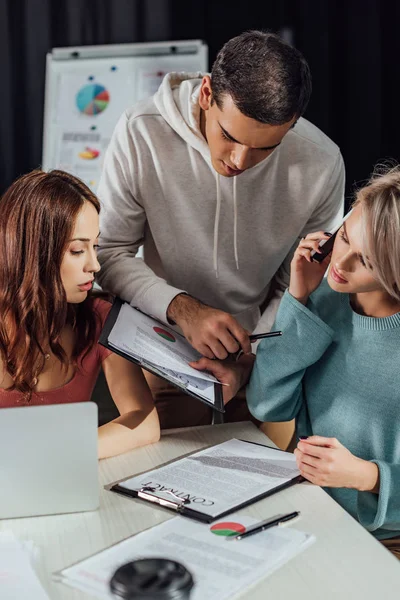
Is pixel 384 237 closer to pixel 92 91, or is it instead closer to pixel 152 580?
pixel 152 580

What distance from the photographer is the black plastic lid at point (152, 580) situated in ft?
2.81

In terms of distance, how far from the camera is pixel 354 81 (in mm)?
3518

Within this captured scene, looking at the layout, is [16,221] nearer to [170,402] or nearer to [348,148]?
[170,402]

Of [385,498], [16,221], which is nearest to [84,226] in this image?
[16,221]

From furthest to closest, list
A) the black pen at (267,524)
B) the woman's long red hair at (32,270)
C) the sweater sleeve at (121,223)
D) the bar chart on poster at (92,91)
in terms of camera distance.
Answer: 1. the bar chart on poster at (92,91)
2. the sweater sleeve at (121,223)
3. the woman's long red hair at (32,270)
4. the black pen at (267,524)

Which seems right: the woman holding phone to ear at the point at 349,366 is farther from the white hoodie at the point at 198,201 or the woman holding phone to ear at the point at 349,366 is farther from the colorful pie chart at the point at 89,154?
the colorful pie chart at the point at 89,154

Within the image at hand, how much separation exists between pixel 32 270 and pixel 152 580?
0.77 metres

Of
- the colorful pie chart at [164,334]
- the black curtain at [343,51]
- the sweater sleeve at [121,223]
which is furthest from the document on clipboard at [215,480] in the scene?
the black curtain at [343,51]

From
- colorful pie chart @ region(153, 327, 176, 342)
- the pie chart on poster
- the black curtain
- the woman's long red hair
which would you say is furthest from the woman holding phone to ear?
the pie chart on poster

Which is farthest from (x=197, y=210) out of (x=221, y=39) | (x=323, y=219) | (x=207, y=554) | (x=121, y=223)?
(x=221, y=39)

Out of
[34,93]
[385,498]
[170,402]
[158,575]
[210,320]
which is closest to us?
[158,575]

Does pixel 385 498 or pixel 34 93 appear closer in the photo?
pixel 385 498

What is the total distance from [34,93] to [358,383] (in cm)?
257

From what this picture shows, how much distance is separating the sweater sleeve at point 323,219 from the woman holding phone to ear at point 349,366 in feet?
1.30
